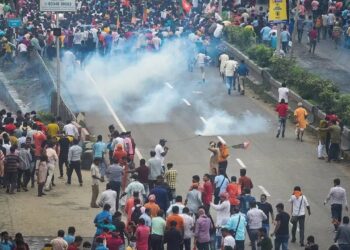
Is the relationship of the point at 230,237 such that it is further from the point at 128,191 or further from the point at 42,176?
the point at 42,176

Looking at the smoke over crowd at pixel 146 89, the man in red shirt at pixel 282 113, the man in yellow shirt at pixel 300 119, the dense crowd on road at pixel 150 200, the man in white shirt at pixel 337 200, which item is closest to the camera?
the dense crowd on road at pixel 150 200

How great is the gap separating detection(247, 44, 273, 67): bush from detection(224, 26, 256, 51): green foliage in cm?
164

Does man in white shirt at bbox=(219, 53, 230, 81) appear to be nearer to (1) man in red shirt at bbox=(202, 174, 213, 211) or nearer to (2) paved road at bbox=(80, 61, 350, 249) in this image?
(2) paved road at bbox=(80, 61, 350, 249)

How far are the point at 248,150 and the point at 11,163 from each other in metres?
8.39

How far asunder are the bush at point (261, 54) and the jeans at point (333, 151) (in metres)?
10.5

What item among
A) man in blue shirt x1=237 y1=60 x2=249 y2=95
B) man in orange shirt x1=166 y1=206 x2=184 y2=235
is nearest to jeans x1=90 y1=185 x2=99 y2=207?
man in orange shirt x1=166 y1=206 x2=184 y2=235

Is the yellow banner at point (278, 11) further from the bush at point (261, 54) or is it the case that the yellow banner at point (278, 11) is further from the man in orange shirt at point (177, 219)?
the man in orange shirt at point (177, 219)

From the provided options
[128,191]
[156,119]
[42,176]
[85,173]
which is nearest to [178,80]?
[156,119]

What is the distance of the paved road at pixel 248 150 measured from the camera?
34344 mm

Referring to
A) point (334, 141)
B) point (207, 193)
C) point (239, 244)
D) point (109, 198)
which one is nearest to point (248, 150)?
point (334, 141)

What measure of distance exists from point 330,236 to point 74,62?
2111 centimetres

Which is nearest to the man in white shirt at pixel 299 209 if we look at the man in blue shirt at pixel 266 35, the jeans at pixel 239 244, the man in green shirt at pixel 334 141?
the jeans at pixel 239 244

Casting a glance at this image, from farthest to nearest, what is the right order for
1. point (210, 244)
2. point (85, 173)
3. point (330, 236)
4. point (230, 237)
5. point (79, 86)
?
point (79, 86)
point (85, 173)
point (330, 236)
point (210, 244)
point (230, 237)

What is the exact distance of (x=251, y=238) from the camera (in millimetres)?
28391
